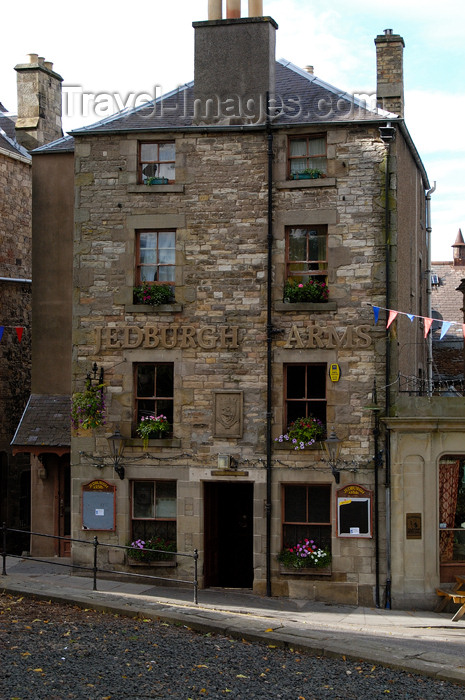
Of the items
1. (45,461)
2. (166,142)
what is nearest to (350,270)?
(166,142)

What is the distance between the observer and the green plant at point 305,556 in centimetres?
1783

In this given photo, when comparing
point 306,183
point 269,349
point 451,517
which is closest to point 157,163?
point 306,183

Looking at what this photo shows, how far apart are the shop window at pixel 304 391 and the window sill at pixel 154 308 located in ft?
8.20

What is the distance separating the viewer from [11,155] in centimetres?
2603

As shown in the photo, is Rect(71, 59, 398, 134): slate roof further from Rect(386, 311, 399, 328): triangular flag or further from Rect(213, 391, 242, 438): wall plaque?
Rect(213, 391, 242, 438): wall plaque

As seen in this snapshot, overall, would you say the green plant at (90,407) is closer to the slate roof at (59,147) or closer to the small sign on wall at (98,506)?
the small sign on wall at (98,506)

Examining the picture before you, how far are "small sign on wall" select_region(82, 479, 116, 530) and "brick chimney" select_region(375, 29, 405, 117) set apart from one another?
10.7 m

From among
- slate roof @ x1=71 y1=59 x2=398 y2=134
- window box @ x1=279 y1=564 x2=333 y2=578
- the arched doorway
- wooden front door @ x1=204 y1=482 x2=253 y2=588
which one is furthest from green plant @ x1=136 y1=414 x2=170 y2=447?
slate roof @ x1=71 y1=59 x2=398 y2=134

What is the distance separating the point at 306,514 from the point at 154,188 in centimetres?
721

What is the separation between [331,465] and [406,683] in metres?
7.34

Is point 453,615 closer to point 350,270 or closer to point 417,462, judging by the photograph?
point 417,462

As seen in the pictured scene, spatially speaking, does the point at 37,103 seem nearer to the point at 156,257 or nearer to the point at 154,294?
the point at 156,257

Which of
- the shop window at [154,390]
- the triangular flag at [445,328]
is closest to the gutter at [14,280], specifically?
the shop window at [154,390]

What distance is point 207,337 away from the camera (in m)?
18.5
